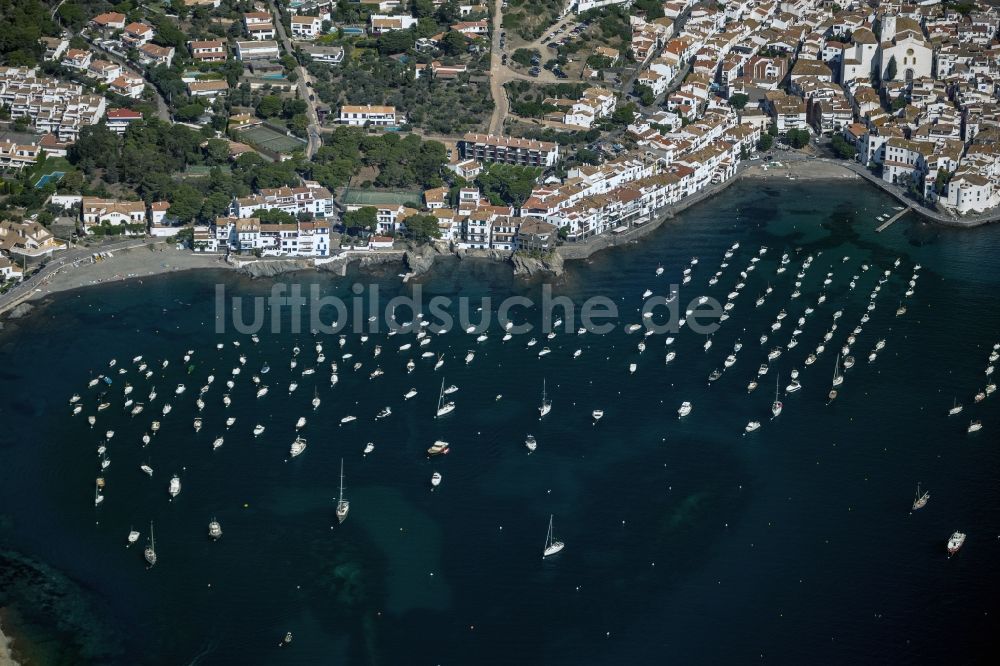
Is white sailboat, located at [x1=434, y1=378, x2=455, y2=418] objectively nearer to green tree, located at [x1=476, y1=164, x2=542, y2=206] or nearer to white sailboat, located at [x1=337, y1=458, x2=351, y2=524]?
white sailboat, located at [x1=337, y1=458, x2=351, y2=524]

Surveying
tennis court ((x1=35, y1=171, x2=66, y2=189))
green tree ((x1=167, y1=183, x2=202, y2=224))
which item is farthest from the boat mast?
tennis court ((x1=35, y1=171, x2=66, y2=189))

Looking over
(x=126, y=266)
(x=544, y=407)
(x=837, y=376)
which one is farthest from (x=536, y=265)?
(x=126, y=266)

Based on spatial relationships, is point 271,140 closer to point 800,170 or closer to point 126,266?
point 126,266

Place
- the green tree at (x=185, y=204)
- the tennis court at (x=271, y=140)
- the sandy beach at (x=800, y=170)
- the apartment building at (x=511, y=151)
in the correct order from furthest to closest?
Answer: the sandy beach at (x=800, y=170) < the tennis court at (x=271, y=140) < the apartment building at (x=511, y=151) < the green tree at (x=185, y=204)

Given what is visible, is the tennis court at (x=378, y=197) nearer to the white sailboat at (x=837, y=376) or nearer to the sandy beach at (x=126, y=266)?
the sandy beach at (x=126, y=266)

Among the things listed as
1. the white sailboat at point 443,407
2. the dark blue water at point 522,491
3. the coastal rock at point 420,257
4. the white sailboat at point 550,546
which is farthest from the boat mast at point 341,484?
the coastal rock at point 420,257

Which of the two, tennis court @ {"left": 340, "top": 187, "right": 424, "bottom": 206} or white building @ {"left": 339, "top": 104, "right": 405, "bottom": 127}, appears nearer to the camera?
tennis court @ {"left": 340, "top": 187, "right": 424, "bottom": 206}
